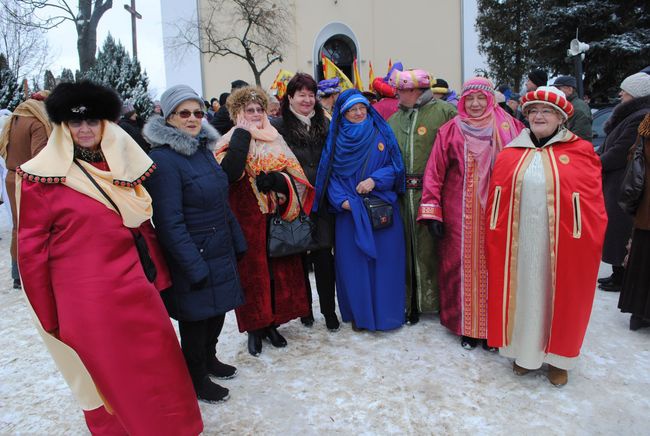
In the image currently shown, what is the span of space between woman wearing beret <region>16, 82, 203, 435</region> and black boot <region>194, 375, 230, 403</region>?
1.71 feet

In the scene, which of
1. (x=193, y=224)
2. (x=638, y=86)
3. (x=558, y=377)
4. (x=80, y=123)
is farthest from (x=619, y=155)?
(x=80, y=123)

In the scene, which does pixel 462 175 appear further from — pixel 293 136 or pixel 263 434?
pixel 263 434

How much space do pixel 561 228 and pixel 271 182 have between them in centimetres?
176

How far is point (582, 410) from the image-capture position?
2646 millimetres

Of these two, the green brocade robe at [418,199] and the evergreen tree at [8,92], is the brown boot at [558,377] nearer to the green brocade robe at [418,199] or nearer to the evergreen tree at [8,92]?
the green brocade robe at [418,199]

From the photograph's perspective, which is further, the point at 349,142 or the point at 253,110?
the point at 349,142

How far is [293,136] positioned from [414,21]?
795 inches

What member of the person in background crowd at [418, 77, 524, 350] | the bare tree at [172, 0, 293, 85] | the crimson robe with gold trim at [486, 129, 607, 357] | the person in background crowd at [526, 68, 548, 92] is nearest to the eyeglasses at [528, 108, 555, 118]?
the crimson robe with gold trim at [486, 129, 607, 357]

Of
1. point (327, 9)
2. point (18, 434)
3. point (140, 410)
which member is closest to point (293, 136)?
point (140, 410)

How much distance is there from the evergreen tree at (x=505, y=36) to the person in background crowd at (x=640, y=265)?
21653 mm

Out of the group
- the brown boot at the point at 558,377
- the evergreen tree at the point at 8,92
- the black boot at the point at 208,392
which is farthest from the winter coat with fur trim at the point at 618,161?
the evergreen tree at the point at 8,92

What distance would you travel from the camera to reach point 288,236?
132 inches

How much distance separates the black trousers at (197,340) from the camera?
2721 mm

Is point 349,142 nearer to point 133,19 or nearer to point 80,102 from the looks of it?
point 80,102
